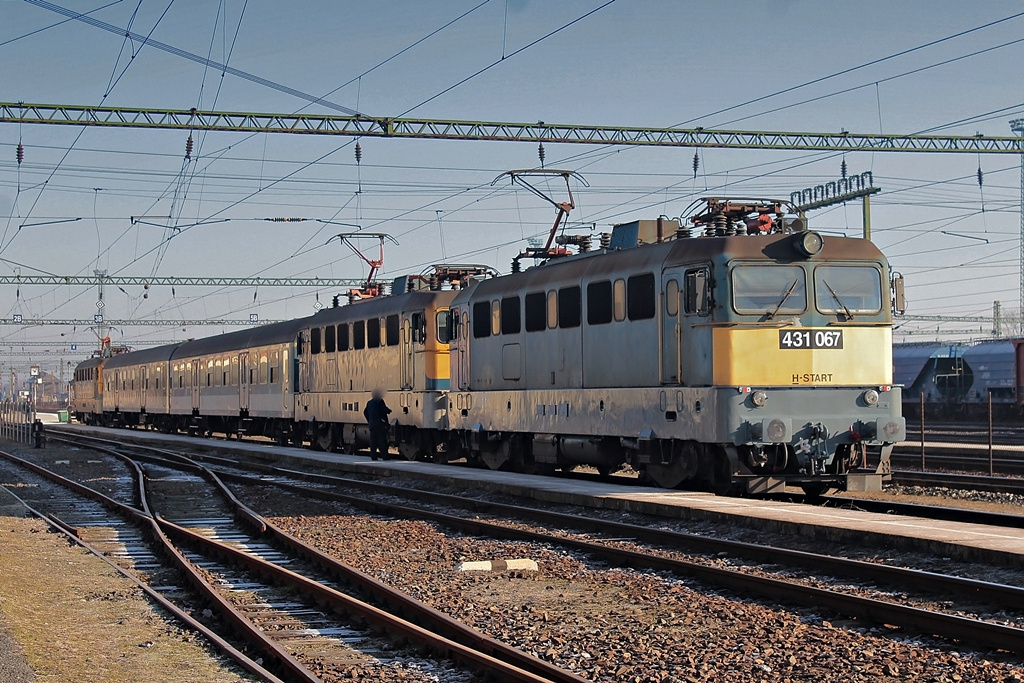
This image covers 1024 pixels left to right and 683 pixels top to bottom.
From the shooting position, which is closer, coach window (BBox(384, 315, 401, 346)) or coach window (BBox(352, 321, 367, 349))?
coach window (BBox(384, 315, 401, 346))

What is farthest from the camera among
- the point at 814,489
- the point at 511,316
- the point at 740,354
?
the point at 511,316

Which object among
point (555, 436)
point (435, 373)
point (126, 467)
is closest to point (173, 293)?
point (126, 467)

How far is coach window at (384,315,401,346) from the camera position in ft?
96.9

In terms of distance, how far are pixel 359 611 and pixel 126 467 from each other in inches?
900

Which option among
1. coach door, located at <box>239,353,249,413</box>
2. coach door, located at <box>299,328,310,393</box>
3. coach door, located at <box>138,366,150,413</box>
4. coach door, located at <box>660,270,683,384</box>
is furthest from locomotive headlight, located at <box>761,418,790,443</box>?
coach door, located at <box>138,366,150,413</box>

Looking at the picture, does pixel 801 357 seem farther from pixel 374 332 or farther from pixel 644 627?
pixel 374 332

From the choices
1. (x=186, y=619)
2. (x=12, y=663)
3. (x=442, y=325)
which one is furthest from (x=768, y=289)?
(x=442, y=325)

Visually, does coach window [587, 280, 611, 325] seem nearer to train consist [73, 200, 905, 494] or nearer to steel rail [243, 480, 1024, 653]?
train consist [73, 200, 905, 494]

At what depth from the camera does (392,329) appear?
29859 millimetres

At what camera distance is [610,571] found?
40.7ft

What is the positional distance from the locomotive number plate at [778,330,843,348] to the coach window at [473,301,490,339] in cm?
827

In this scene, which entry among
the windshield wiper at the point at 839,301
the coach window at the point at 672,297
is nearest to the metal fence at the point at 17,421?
the coach window at the point at 672,297

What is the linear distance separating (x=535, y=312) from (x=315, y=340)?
1523cm

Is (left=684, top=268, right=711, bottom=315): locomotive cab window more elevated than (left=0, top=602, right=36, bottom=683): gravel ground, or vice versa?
(left=684, top=268, right=711, bottom=315): locomotive cab window
